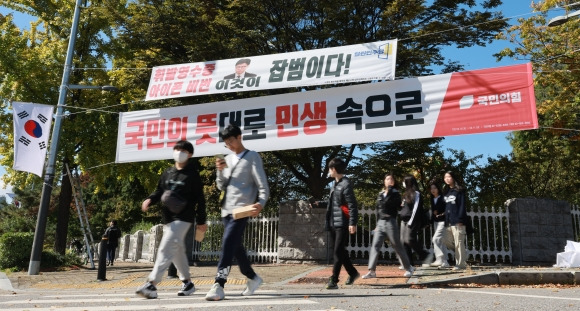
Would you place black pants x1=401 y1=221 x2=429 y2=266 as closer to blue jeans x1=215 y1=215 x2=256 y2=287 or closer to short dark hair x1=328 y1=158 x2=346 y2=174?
short dark hair x1=328 y1=158 x2=346 y2=174

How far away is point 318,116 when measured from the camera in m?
10.1

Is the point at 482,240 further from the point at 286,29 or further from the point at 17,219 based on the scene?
the point at 17,219

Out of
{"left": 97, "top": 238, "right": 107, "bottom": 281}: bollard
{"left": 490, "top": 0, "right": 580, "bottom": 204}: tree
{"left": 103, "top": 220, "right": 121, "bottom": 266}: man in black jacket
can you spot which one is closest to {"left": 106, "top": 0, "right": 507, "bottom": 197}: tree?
{"left": 490, "top": 0, "right": 580, "bottom": 204}: tree

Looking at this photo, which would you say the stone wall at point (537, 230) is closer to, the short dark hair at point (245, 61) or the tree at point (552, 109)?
the tree at point (552, 109)

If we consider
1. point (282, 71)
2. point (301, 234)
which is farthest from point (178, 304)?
point (301, 234)

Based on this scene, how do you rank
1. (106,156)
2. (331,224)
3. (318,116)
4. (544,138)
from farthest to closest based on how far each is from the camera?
(544,138) < (106,156) < (318,116) < (331,224)

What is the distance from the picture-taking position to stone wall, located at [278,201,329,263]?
1280 centimetres

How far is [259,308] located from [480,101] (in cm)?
670

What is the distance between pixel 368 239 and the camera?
43.4ft

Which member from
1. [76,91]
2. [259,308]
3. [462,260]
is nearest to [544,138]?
[462,260]

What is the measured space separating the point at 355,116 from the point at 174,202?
565cm

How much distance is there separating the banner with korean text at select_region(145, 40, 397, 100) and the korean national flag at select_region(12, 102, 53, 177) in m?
2.94

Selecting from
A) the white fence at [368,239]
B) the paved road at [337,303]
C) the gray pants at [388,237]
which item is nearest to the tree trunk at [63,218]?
the white fence at [368,239]

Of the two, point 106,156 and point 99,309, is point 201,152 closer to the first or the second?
point 99,309
